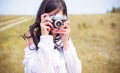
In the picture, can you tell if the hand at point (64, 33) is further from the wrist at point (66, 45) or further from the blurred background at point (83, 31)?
the blurred background at point (83, 31)

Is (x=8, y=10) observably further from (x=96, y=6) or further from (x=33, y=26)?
(x=96, y=6)

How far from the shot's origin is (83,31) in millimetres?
2297

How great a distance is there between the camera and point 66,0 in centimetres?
218

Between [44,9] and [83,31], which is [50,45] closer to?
[44,9]

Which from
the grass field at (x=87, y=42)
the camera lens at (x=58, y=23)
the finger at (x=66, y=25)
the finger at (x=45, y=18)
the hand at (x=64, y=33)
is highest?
the finger at (x=45, y=18)

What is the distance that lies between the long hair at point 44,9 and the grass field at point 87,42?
0.08m

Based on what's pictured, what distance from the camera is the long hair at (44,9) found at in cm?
201

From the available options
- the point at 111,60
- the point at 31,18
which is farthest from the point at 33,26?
the point at 111,60

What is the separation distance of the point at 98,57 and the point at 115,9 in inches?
13.6

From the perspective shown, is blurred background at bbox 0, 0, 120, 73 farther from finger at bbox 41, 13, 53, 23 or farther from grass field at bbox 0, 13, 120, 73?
finger at bbox 41, 13, 53, 23

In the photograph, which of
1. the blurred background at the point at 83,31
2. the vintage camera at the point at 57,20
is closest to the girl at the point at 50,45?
the vintage camera at the point at 57,20

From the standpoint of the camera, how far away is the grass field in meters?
2.19

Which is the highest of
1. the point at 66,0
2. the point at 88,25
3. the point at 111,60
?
the point at 66,0

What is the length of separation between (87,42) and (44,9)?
42 cm
